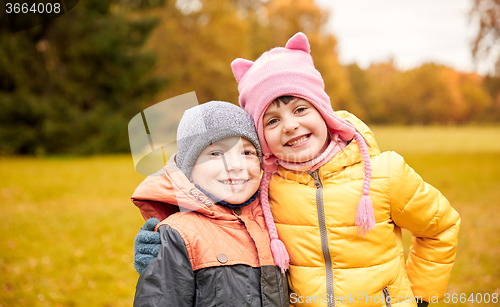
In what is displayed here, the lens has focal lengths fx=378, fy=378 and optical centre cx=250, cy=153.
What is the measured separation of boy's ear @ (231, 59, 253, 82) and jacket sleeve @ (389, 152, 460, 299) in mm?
976

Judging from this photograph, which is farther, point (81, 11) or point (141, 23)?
point (141, 23)

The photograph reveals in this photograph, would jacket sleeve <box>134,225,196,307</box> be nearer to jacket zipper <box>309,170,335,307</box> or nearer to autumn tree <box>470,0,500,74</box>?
jacket zipper <box>309,170,335,307</box>

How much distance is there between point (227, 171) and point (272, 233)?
40 cm

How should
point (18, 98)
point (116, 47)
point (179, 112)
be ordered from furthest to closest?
point (116, 47) → point (18, 98) → point (179, 112)

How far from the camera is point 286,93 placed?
2.01m

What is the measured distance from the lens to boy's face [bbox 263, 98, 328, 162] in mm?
2021

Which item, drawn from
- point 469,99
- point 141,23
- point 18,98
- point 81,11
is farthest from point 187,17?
point 469,99

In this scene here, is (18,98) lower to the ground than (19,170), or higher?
higher

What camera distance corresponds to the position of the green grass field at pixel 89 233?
4375mm

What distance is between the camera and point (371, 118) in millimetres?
46688

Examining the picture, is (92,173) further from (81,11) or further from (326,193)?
(326,193)

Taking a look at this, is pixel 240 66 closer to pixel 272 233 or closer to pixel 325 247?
pixel 272 233

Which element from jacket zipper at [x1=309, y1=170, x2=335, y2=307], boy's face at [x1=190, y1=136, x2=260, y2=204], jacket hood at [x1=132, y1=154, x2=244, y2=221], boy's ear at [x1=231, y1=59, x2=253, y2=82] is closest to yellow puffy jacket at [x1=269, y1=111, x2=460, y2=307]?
jacket zipper at [x1=309, y1=170, x2=335, y2=307]

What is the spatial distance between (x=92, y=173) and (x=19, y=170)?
2228 mm
